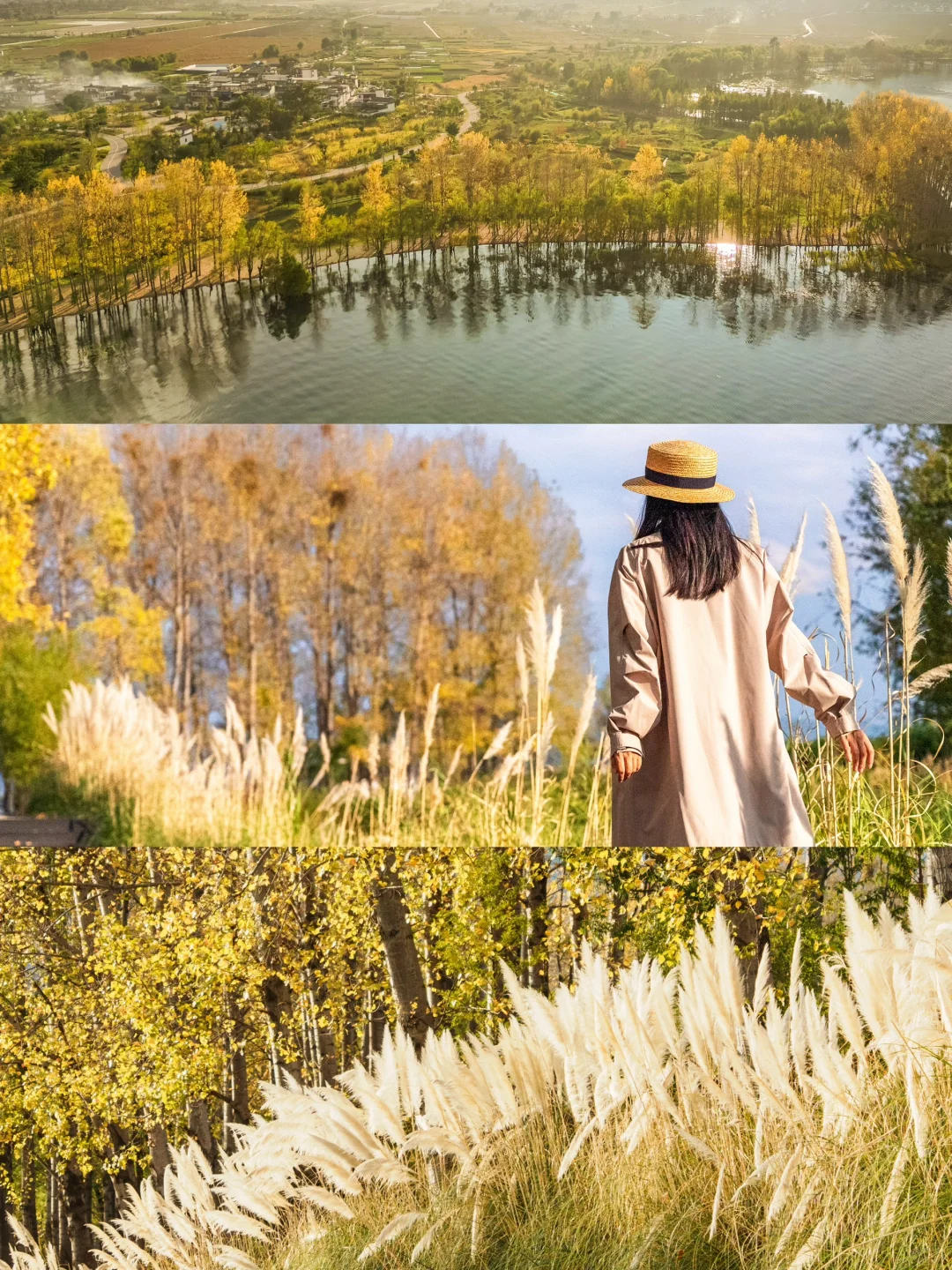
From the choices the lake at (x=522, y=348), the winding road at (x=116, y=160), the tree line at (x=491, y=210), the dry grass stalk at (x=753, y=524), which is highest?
the winding road at (x=116, y=160)

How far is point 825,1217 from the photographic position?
12.8 ft

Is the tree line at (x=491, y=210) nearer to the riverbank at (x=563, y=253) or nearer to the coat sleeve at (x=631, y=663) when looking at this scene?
the riverbank at (x=563, y=253)

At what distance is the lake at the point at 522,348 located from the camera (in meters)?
5.50

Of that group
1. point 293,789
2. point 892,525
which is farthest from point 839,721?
point 293,789

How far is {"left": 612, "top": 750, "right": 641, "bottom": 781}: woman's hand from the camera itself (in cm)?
414

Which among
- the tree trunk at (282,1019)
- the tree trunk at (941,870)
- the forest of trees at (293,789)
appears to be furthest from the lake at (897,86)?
the tree trunk at (282,1019)

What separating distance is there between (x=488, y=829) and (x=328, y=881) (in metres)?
0.67

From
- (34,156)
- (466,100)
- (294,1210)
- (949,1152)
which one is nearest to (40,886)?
(294,1210)

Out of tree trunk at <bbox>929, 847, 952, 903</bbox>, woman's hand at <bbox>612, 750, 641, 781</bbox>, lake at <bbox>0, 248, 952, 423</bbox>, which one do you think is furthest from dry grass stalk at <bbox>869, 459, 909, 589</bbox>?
woman's hand at <bbox>612, 750, 641, 781</bbox>

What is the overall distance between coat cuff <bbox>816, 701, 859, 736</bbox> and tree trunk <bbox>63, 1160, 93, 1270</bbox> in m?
3.32

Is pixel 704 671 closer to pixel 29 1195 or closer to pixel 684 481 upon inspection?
pixel 684 481

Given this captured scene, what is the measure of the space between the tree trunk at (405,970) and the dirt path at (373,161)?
3092 millimetres

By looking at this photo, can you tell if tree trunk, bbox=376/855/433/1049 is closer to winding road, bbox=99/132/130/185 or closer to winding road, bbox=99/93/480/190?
winding road, bbox=99/93/480/190

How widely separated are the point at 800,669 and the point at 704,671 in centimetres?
36
